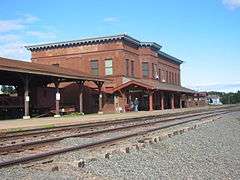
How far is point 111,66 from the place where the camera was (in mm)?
54594

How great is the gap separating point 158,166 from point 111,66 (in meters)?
44.6

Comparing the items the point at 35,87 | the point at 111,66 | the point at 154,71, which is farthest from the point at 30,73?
the point at 154,71

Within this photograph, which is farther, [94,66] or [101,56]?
[94,66]

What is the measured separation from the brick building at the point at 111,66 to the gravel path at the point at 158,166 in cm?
3518

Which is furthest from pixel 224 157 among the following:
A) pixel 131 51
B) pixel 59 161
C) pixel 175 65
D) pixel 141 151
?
pixel 175 65

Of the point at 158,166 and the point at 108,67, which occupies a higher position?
the point at 108,67

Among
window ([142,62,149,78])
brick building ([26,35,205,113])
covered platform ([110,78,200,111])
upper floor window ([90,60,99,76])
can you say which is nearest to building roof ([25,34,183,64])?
brick building ([26,35,205,113])

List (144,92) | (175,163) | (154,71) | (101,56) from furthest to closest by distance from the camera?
1. (154,71)
2. (144,92)
3. (101,56)
4. (175,163)

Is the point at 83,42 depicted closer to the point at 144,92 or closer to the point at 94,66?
the point at 94,66

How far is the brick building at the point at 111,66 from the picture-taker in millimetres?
52406

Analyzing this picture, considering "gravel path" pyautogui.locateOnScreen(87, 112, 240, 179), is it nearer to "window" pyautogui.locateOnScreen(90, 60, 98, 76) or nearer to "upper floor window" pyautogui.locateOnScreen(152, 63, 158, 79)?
"window" pyautogui.locateOnScreen(90, 60, 98, 76)

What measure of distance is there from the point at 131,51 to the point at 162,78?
14431 millimetres

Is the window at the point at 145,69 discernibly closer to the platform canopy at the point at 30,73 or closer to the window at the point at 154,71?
the window at the point at 154,71

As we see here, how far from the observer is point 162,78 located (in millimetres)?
70562
